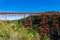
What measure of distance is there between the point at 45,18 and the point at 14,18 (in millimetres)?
1408

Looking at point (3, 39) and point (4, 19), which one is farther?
point (4, 19)

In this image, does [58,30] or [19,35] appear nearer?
[19,35]

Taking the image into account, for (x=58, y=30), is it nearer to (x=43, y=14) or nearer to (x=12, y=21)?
(x=43, y=14)

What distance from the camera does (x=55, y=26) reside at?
11695 millimetres

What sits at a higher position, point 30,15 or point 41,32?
point 30,15

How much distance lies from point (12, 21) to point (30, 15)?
2.85 feet

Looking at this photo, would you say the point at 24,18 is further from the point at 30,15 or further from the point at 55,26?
the point at 55,26

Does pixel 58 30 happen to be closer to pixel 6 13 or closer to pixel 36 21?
pixel 36 21

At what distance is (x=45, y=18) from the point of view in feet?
38.9

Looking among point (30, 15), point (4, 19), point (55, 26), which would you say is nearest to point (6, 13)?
point (4, 19)

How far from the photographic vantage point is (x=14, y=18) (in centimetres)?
1147

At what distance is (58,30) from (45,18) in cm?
85

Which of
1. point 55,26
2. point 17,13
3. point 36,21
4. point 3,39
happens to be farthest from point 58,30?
point 3,39

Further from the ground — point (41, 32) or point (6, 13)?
point (6, 13)
